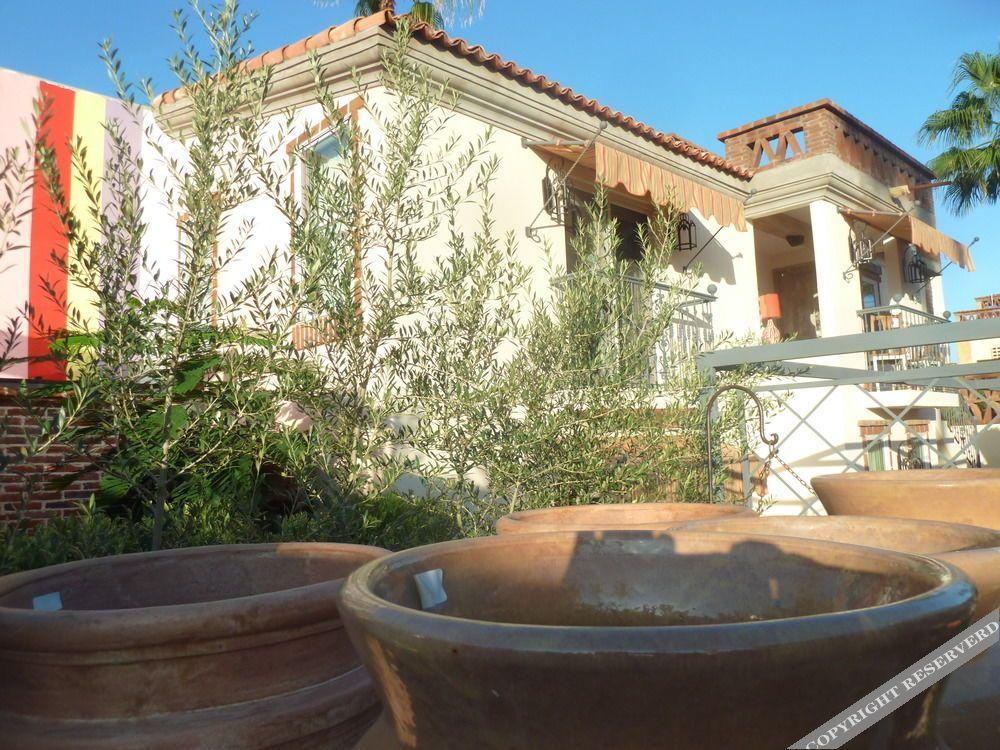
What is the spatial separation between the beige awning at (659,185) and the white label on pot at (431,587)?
5848mm

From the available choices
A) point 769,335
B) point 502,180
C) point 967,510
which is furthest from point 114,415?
point 769,335

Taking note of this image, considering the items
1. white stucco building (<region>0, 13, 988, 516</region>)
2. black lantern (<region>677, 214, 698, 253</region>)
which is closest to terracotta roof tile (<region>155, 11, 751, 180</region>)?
white stucco building (<region>0, 13, 988, 516</region>)

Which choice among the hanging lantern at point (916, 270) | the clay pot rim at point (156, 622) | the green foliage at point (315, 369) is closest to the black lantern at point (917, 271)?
the hanging lantern at point (916, 270)

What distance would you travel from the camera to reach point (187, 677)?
4.14 feet

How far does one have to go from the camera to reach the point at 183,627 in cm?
124

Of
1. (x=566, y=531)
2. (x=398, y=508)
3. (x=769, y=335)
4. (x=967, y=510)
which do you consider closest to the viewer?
(x=566, y=531)

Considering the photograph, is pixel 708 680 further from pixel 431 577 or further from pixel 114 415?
pixel 114 415

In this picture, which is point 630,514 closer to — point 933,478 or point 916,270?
point 933,478

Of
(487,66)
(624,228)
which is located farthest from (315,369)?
(624,228)

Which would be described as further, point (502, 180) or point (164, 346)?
point (502, 180)

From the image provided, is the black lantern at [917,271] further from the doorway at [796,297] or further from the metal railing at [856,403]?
the metal railing at [856,403]

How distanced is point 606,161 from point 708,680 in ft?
24.2

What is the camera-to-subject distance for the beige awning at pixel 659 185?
7.62 metres

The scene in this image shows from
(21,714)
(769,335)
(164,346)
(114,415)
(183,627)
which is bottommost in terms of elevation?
(21,714)
